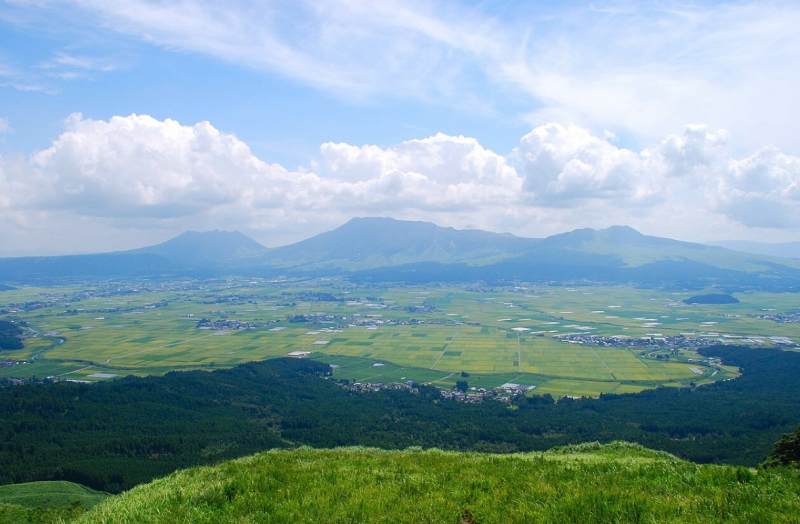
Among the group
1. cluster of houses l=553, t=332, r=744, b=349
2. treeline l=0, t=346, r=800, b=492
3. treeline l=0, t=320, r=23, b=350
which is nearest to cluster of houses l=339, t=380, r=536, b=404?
treeline l=0, t=346, r=800, b=492

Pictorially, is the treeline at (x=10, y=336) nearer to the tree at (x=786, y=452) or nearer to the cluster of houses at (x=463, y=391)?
the cluster of houses at (x=463, y=391)

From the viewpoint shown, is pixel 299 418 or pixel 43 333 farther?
pixel 43 333

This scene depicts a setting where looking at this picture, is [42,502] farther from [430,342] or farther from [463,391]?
[430,342]

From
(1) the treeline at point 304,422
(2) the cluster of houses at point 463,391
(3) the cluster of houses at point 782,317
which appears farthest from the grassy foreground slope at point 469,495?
(3) the cluster of houses at point 782,317

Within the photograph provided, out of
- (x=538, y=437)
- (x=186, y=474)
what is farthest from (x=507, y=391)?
(x=186, y=474)

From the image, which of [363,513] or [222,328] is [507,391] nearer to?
[363,513]

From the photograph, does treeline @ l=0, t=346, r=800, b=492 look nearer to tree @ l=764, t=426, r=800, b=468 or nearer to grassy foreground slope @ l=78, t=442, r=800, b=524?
tree @ l=764, t=426, r=800, b=468
